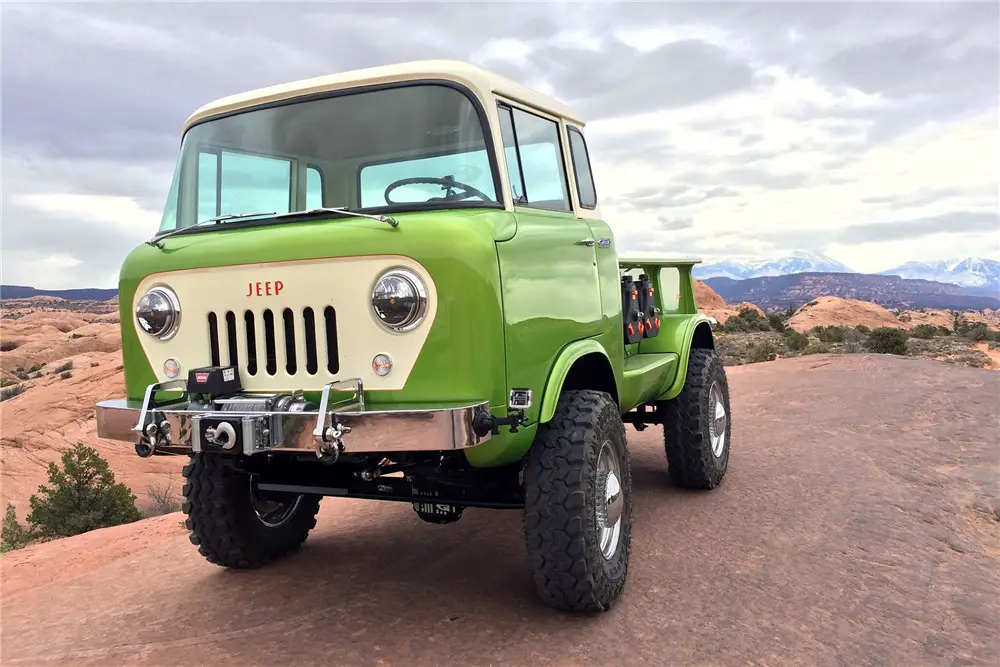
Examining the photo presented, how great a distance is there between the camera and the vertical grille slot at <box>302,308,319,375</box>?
11.6ft

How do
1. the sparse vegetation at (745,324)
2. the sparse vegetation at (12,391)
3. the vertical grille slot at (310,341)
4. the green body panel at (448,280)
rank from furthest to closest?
the sparse vegetation at (745,324) < the sparse vegetation at (12,391) < the vertical grille slot at (310,341) < the green body panel at (448,280)

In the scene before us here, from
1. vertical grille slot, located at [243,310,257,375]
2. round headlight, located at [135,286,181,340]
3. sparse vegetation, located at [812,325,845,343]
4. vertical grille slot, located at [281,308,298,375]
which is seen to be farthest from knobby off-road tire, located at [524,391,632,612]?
sparse vegetation, located at [812,325,845,343]

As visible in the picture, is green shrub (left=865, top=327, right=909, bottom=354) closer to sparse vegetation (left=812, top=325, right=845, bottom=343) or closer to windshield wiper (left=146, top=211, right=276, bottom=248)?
sparse vegetation (left=812, top=325, right=845, bottom=343)

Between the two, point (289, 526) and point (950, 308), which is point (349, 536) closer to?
point (289, 526)

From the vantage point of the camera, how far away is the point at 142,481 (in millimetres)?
14250

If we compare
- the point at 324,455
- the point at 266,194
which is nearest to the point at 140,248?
the point at 266,194

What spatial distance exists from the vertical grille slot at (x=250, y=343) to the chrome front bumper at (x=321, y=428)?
21cm

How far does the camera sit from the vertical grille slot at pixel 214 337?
12.4ft

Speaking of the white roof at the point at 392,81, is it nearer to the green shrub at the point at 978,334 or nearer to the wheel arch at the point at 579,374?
the wheel arch at the point at 579,374

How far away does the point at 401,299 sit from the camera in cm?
335

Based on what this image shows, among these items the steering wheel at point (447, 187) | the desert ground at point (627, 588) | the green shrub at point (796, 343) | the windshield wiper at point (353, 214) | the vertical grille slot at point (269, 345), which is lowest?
the desert ground at point (627, 588)

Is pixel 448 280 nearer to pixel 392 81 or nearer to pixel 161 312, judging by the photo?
pixel 392 81

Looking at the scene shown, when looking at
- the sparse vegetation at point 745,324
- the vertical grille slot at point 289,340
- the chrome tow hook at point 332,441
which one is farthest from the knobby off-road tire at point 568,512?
the sparse vegetation at point 745,324

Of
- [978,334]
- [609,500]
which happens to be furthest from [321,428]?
[978,334]
